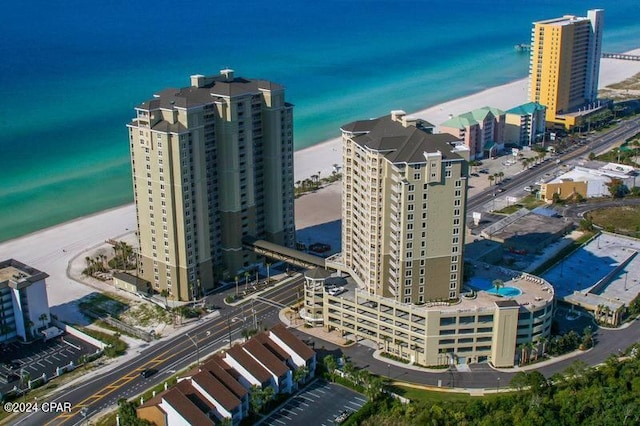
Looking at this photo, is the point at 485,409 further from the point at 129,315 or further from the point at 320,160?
the point at 320,160

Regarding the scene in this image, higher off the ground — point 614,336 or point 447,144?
point 447,144

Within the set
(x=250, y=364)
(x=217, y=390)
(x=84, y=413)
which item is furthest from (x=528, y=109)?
(x=84, y=413)

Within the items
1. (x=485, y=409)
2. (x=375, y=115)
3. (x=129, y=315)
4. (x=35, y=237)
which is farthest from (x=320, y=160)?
(x=485, y=409)

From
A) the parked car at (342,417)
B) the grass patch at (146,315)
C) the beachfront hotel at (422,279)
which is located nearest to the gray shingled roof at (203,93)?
the beachfront hotel at (422,279)

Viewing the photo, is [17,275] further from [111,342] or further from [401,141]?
[401,141]

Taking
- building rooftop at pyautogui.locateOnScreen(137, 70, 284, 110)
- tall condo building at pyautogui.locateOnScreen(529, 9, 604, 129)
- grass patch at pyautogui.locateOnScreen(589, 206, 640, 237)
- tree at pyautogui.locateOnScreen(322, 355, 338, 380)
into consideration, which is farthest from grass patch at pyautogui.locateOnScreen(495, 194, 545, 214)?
tree at pyautogui.locateOnScreen(322, 355, 338, 380)

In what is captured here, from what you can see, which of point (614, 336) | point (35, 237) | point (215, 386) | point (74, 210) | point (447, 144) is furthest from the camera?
point (74, 210)

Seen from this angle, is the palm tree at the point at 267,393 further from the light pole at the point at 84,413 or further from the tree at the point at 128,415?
the light pole at the point at 84,413
